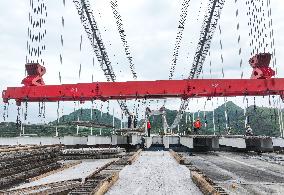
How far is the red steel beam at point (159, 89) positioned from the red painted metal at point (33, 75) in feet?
1.85

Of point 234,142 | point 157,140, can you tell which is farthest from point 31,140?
point 234,142

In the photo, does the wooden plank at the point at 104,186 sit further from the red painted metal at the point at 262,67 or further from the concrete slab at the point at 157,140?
the concrete slab at the point at 157,140

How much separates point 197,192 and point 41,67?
18.5 metres

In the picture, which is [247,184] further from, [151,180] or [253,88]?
[253,88]

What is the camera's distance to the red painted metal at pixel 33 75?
76.4 feet

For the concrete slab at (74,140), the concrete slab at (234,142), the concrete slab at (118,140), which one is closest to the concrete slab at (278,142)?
the concrete slab at (234,142)

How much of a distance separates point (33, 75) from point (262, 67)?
15250mm

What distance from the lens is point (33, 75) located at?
23484mm

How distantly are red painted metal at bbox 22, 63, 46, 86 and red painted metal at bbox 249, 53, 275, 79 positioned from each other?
564 inches

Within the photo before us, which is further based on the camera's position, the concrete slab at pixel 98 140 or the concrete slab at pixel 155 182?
the concrete slab at pixel 98 140

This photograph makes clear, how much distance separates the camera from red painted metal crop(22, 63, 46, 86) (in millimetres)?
23297

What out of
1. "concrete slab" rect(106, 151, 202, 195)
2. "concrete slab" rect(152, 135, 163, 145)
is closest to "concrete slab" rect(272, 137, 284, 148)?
"concrete slab" rect(106, 151, 202, 195)

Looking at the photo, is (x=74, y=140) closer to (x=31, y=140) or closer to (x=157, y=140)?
(x=31, y=140)

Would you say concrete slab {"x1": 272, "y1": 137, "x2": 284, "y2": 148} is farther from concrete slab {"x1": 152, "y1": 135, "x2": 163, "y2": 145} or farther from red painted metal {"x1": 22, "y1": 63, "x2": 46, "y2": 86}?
red painted metal {"x1": 22, "y1": 63, "x2": 46, "y2": 86}
